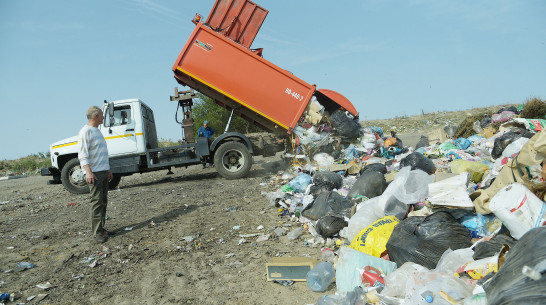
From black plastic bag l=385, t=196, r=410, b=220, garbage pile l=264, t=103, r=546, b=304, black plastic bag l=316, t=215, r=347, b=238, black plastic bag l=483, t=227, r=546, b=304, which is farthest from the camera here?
black plastic bag l=316, t=215, r=347, b=238

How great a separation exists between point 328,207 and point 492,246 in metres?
2.05

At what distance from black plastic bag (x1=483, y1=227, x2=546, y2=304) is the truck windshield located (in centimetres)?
748

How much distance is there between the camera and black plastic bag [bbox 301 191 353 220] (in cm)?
411

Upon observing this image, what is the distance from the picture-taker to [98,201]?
14.2 ft

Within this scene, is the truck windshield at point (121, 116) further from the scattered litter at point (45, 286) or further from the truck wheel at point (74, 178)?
the scattered litter at point (45, 286)

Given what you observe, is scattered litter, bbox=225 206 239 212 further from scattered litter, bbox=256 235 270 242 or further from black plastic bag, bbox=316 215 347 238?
black plastic bag, bbox=316 215 347 238

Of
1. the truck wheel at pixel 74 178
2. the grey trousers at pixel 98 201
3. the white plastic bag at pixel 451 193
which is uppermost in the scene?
the white plastic bag at pixel 451 193

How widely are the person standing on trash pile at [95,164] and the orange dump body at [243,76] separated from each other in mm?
3146

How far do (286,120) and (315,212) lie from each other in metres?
3.41

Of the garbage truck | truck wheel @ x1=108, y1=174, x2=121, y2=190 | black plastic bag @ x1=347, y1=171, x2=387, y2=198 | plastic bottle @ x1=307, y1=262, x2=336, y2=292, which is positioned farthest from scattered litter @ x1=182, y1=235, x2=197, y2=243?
truck wheel @ x1=108, y1=174, x2=121, y2=190

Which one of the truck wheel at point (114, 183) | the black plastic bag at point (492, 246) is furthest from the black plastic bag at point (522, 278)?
the truck wheel at point (114, 183)

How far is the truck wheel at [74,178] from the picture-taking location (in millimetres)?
7770

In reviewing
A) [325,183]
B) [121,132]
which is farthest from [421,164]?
[121,132]

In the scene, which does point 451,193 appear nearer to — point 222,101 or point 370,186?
point 370,186
